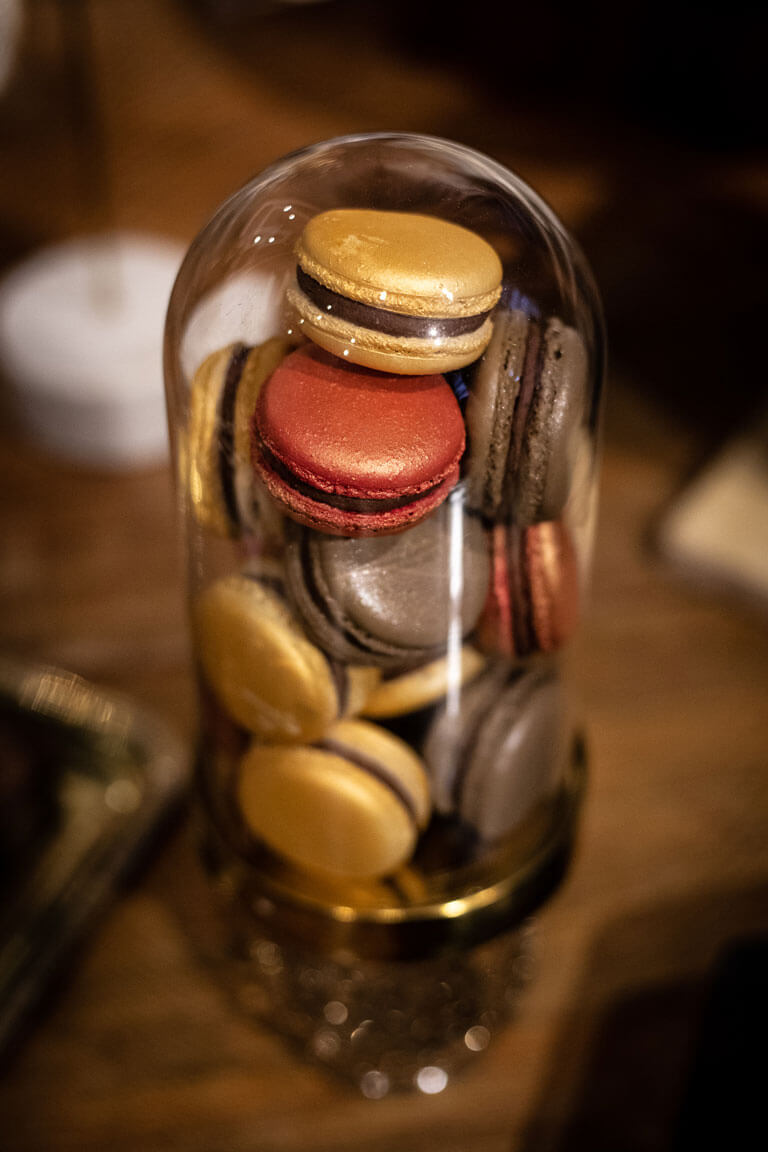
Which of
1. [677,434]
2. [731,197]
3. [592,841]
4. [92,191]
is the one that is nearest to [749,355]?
[677,434]

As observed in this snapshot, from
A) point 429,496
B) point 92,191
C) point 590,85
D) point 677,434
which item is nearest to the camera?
point 429,496

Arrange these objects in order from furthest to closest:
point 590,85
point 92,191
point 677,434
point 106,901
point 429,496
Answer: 1. point 590,85
2. point 92,191
3. point 677,434
4. point 106,901
5. point 429,496

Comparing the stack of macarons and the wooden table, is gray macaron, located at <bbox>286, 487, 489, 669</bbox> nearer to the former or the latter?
the stack of macarons

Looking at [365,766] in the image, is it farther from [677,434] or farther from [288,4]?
[288,4]

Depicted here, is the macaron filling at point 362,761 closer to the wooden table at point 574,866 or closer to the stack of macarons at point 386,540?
the stack of macarons at point 386,540

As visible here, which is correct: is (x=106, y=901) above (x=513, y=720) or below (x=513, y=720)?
below

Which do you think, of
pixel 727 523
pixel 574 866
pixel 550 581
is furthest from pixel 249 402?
pixel 727 523
